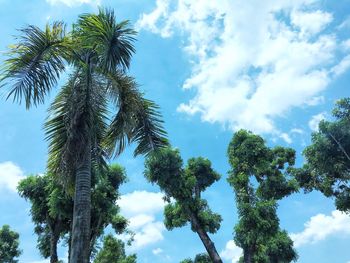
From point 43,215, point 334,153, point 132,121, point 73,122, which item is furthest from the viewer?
point 43,215

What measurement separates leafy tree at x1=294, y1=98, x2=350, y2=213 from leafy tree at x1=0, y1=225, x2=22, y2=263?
1106 inches

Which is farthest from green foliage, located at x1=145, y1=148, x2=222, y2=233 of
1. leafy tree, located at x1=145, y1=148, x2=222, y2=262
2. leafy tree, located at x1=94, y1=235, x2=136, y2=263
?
leafy tree, located at x1=94, y1=235, x2=136, y2=263

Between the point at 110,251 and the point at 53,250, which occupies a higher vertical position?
the point at 53,250

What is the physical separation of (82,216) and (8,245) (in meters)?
32.3

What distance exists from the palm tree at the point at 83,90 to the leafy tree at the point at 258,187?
1422 cm

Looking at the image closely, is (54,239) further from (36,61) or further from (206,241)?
→ (36,61)

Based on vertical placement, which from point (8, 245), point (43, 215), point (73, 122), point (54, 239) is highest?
point (8, 245)

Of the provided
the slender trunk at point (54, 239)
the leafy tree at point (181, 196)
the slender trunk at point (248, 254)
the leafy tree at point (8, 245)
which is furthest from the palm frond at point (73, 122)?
the leafy tree at point (8, 245)

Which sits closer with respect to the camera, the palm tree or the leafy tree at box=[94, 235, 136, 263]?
the palm tree

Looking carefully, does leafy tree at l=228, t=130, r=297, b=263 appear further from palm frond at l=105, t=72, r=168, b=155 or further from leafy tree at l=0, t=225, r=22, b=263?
leafy tree at l=0, t=225, r=22, b=263

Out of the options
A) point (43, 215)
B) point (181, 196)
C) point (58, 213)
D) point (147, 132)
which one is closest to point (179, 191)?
point (181, 196)

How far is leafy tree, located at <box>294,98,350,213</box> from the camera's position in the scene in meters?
22.5

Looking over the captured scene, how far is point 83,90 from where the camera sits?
9555mm

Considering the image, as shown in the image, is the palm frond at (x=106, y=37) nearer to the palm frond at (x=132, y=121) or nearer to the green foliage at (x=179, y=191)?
the palm frond at (x=132, y=121)
